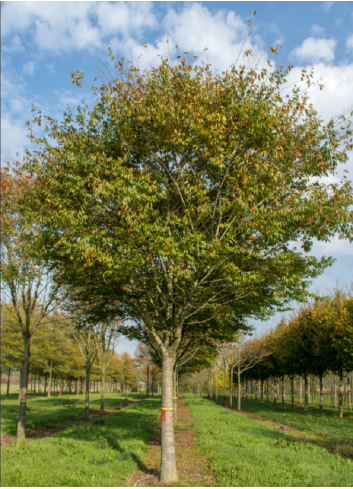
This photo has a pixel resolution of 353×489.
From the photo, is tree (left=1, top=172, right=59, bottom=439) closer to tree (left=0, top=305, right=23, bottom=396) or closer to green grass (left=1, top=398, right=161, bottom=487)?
green grass (left=1, top=398, right=161, bottom=487)

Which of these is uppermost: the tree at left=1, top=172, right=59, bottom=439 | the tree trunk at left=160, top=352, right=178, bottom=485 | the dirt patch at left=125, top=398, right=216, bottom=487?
the tree at left=1, top=172, right=59, bottom=439

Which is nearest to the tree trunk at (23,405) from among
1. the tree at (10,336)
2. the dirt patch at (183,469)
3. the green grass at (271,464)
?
the dirt patch at (183,469)

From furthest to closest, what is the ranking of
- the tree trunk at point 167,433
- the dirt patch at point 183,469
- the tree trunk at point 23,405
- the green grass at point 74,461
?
the tree trunk at point 23,405 < the tree trunk at point 167,433 < the dirt patch at point 183,469 < the green grass at point 74,461

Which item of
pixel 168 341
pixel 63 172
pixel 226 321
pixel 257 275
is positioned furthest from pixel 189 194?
pixel 226 321

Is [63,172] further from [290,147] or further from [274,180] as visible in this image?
[290,147]

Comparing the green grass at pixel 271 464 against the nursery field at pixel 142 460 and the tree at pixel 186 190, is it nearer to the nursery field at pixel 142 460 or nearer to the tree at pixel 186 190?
the nursery field at pixel 142 460

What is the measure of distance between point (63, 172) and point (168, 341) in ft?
18.4

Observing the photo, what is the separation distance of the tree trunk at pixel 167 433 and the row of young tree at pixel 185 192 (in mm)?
34

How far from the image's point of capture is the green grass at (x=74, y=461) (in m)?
7.10

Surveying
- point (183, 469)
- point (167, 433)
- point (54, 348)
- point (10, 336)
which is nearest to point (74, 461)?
point (167, 433)

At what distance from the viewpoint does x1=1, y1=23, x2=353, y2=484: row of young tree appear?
7734mm

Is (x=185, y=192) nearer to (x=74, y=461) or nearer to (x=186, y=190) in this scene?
(x=186, y=190)

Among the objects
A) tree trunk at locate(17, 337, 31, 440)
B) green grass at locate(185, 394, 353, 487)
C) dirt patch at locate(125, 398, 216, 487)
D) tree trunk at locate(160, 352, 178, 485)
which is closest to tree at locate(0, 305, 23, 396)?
tree trunk at locate(17, 337, 31, 440)

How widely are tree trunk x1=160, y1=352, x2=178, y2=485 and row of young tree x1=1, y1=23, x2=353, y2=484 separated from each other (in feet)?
0.11
